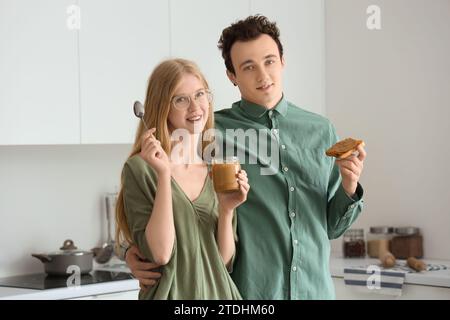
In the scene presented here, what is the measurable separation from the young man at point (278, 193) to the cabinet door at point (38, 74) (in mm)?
1380

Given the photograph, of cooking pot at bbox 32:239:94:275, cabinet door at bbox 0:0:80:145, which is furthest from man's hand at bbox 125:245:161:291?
cooking pot at bbox 32:239:94:275

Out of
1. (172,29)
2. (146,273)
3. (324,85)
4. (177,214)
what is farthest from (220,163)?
(324,85)

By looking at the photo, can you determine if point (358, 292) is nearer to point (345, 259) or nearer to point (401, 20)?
point (345, 259)

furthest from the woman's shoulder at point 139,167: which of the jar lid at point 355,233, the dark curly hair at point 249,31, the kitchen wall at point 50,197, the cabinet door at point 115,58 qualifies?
the jar lid at point 355,233

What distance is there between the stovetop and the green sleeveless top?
151cm

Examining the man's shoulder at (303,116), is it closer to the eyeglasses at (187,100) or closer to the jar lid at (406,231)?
the eyeglasses at (187,100)

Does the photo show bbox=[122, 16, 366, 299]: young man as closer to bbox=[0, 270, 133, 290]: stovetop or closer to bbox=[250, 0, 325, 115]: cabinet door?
bbox=[0, 270, 133, 290]: stovetop

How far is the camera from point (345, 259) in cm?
432

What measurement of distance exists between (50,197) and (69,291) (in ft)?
2.29

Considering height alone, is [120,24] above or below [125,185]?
above

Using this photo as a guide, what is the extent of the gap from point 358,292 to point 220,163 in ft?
6.78

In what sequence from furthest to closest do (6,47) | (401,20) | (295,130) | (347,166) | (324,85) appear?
(324,85) → (401,20) → (6,47) → (295,130) → (347,166)

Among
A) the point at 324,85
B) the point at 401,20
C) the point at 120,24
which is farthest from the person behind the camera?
the point at 324,85

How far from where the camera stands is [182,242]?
6.48 ft
